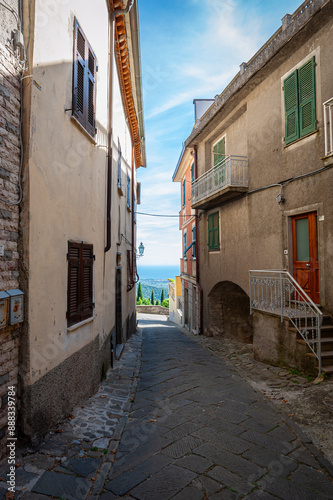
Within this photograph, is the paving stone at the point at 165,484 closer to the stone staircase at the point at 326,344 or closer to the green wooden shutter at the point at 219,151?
the stone staircase at the point at 326,344

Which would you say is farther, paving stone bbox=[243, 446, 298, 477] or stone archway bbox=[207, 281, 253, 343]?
Result: stone archway bbox=[207, 281, 253, 343]

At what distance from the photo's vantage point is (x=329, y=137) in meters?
6.99

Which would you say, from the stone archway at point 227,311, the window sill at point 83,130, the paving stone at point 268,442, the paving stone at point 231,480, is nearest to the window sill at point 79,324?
the paving stone at point 231,480

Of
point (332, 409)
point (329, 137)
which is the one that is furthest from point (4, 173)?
point (329, 137)

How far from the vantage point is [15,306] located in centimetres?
335

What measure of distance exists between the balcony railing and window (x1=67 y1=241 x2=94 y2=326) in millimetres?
5489

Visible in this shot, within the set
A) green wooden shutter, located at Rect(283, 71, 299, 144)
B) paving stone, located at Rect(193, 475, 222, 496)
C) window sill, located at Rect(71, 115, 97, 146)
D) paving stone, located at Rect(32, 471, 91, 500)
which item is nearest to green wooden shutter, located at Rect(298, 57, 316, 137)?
green wooden shutter, located at Rect(283, 71, 299, 144)

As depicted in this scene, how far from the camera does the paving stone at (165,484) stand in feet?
9.97

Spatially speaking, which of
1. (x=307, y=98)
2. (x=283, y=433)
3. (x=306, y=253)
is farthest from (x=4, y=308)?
(x=307, y=98)

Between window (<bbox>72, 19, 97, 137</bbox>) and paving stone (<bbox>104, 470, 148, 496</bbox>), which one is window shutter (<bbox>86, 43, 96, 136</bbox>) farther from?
paving stone (<bbox>104, 470, 148, 496</bbox>)

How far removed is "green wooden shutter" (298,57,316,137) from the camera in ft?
24.6

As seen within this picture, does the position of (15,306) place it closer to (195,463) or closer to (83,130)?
(195,463)

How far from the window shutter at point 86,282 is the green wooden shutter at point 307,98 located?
19.4 ft

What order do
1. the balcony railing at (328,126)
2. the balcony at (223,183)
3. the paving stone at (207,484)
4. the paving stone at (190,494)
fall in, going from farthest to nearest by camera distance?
the balcony at (223,183), the balcony railing at (328,126), the paving stone at (207,484), the paving stone at (190,494)
